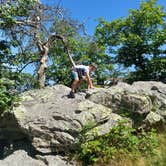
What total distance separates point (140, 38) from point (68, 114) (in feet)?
64.6

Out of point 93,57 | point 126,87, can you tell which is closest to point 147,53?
point 93,57

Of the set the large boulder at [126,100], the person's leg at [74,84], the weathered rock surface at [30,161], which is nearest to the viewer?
the weathered rock surface at [30,161]

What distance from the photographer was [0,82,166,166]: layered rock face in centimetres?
1155

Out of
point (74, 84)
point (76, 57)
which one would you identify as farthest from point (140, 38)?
point (74, 84)

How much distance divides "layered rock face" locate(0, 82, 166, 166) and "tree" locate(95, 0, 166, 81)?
1687cm

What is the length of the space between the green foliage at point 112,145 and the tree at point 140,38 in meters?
19.0

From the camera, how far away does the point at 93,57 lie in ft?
97.5

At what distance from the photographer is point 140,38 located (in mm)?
30516

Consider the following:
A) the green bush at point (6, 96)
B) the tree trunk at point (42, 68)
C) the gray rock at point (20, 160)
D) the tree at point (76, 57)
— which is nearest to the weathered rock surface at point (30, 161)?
the gray rock at point (20, 160)

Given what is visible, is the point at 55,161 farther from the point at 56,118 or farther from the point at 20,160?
the point at 56,118

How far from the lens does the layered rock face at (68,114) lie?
11555 millimetres

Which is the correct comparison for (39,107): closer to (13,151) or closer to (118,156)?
(13,151)

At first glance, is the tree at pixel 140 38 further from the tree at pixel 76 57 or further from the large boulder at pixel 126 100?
the large boulder at pixel 126 100

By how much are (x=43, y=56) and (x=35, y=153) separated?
1045 cm
